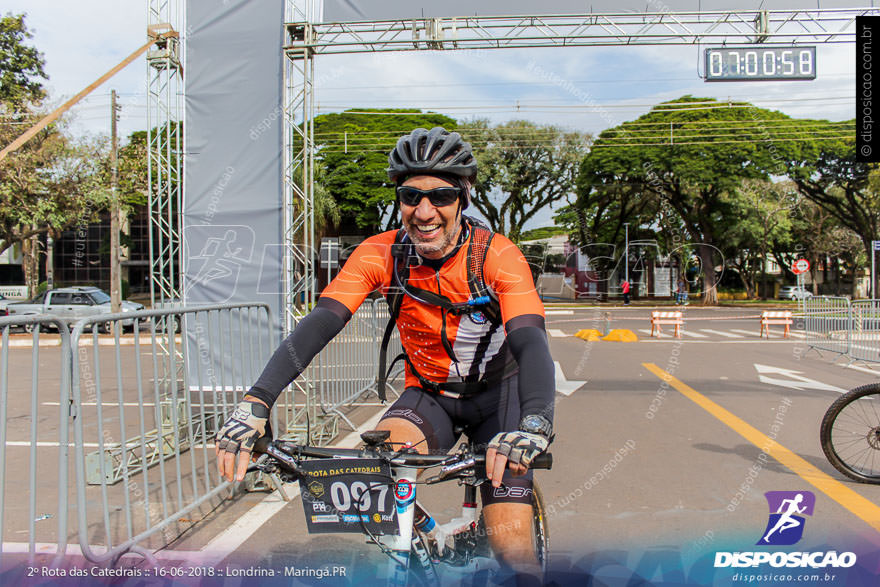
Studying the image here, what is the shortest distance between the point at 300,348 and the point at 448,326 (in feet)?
1.86

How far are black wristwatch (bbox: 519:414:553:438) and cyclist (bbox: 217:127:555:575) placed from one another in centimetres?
5

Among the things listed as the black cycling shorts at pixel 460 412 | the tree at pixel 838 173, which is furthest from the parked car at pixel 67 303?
the tree at pixel 838 173

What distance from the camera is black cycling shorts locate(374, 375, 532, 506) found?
2.51 metres

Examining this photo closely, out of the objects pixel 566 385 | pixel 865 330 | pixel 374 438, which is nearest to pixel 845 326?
pixel 865 330

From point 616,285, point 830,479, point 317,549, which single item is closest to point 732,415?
point 830,479

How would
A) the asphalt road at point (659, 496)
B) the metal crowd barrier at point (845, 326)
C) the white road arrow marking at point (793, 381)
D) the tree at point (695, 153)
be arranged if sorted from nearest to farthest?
the asphalt road at point (659, 496) → the white road arrow marking at point (793, 381) → the metal crowd barrier at point (845, 326) → the tree at point (695, 153)

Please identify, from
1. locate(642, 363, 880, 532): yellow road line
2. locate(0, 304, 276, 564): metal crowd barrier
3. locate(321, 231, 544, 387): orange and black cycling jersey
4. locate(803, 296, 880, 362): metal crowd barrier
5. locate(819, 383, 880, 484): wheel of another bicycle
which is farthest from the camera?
locate(803, 296, 880, 362): metal crowd barrier

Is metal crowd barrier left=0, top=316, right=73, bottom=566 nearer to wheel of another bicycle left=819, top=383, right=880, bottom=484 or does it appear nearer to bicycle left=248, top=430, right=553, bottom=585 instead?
bicycle left=248, top=430, right=553, bottom=585

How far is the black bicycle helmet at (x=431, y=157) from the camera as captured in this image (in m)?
2.38

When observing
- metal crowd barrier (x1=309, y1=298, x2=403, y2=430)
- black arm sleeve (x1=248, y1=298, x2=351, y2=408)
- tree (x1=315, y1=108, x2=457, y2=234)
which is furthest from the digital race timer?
tree (x1=315, y1=108, x2=457, y2=234)

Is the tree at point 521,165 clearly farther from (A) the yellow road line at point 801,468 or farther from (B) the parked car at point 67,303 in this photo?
(A) the yellow road line at point 801,468

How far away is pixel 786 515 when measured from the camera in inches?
169

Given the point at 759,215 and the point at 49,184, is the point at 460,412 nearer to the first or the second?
the point at 49,184

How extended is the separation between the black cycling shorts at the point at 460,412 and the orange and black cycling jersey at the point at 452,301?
0.23ft
